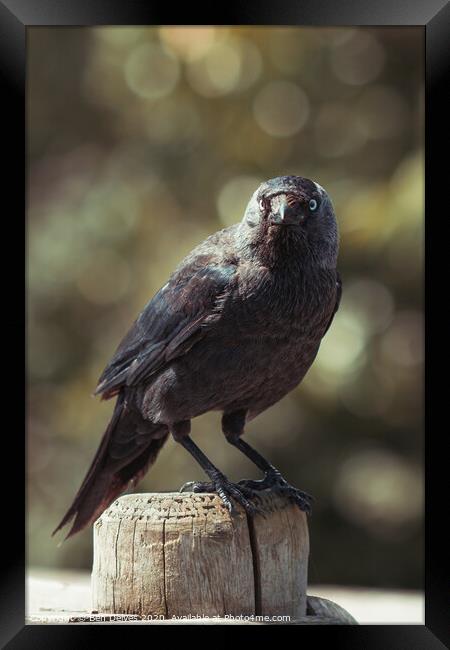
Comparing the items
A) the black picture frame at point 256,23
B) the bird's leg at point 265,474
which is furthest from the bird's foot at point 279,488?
the black picture frame at point 256,23

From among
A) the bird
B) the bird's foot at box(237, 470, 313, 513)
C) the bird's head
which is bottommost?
the bird's foot at box(237, 470, 313, 513)

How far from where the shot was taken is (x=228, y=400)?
486 centimetres

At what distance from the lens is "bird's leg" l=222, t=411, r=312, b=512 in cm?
482

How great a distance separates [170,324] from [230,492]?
94 centimetres

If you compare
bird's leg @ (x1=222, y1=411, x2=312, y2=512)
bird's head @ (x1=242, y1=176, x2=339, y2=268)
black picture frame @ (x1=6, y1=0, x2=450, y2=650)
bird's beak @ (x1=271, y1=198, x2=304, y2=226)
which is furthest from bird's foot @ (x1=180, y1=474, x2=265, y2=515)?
bird's beak @ (x1=271, y1=198, x2=304, y2=226)

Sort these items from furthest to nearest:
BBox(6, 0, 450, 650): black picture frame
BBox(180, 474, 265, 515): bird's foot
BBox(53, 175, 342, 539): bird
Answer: BBox(53, 175, 342, 539): bird < BBox(180, 474, 265, 515): bird's foot < BBox(6, 0, 450, 650): black picture frame

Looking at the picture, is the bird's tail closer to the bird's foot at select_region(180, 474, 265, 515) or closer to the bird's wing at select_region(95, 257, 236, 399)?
the bird's wing at select_region(95, 257, 236, 399)

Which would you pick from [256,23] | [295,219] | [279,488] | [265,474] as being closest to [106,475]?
[265,474]

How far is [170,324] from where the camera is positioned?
16.3ft

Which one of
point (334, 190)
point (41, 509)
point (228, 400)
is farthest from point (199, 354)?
point (41, 509)

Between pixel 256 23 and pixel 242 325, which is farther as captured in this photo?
pixel 242 325

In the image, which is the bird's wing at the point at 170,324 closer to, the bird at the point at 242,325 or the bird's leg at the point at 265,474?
the bird at the point at 242,325

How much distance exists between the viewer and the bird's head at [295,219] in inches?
179

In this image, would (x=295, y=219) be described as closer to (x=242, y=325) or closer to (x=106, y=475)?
(x=242, y=325)
